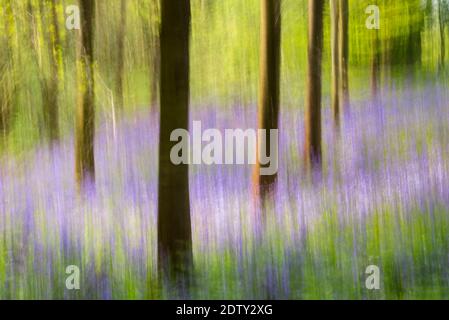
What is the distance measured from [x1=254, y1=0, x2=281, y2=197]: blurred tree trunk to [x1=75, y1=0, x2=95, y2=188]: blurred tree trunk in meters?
0.99

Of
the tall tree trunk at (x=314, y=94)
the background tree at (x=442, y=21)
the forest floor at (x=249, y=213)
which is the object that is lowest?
the forest floor at (x=249, y=213)

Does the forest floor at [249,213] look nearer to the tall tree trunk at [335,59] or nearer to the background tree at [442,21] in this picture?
the tall tree trunk at [335,59]

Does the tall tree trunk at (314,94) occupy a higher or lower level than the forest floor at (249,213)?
higher

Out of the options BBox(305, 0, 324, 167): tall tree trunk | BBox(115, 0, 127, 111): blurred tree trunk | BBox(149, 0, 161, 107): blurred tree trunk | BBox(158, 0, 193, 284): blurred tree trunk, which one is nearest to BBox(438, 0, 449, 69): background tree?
BBox(305, 0, 324, 167): tall tree trunk

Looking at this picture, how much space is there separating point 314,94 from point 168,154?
0.94 m

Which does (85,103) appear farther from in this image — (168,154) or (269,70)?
(269,70)

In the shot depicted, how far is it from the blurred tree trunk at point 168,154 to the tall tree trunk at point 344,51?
915 millimetres

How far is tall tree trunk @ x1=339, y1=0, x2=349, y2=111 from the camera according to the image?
10.6ft

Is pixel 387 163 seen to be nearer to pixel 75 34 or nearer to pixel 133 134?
pixel 133 134

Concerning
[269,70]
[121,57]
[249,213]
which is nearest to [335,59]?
[269,70]

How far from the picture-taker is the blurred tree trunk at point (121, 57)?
3189 millimetres

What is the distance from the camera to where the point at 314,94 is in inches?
127

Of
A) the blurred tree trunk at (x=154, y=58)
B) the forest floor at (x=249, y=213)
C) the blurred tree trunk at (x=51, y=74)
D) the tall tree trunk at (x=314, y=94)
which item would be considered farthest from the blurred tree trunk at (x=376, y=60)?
the blurred tree trunk at (x=51, y=74)
